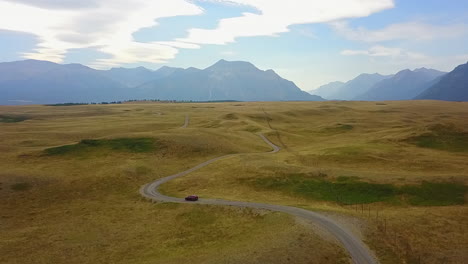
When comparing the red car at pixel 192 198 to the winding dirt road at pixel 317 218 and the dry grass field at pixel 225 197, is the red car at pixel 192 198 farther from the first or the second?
the dry grass field at pixel 225 197

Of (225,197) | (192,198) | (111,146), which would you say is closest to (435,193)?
(225,197)

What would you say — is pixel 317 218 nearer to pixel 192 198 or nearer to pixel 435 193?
pixel 192 198

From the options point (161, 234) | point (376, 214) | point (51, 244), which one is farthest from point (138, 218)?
point (376, 214)

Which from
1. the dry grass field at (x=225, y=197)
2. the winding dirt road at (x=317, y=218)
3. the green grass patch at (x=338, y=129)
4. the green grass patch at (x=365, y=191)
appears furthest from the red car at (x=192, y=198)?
the green grass patch at (x=338, y=129)

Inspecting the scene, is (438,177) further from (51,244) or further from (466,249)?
(51,244)

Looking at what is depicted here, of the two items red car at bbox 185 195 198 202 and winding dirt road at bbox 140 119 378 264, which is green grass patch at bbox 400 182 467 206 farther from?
red car at bbox 185 195 198 202
